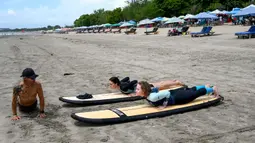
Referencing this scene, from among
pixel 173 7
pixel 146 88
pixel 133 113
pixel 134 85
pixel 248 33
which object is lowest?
pixel 133 113

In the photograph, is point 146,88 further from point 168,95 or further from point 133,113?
point 133,113

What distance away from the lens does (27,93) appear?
567 centimetres

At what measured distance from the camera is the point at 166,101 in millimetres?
5723

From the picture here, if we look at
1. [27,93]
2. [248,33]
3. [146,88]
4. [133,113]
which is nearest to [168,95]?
[146,88]

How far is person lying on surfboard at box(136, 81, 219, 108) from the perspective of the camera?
5676 millimetres

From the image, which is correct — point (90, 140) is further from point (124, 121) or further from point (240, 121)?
point (240, 121)

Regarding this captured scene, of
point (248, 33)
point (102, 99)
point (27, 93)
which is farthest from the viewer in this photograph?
point (248, 33)

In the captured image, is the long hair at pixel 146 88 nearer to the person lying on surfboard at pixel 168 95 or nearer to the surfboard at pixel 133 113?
the person lying on surfboard at pixel 168 95

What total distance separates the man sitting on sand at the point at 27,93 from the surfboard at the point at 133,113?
1.00 m

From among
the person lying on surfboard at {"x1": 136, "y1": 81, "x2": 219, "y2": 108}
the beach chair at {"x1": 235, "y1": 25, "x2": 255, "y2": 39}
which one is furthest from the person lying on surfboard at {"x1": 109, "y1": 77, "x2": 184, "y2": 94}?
the beach chair at {"x1": 235, "y1": 25, "x2": 255, "y2": 39}

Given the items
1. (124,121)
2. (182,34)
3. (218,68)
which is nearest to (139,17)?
(182,34)

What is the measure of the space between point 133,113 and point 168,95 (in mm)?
844

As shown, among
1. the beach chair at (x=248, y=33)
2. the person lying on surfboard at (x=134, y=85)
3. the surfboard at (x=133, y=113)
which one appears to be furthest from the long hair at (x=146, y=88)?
the beach chair at (x=248, y=33)

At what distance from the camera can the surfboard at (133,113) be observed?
203 inches
